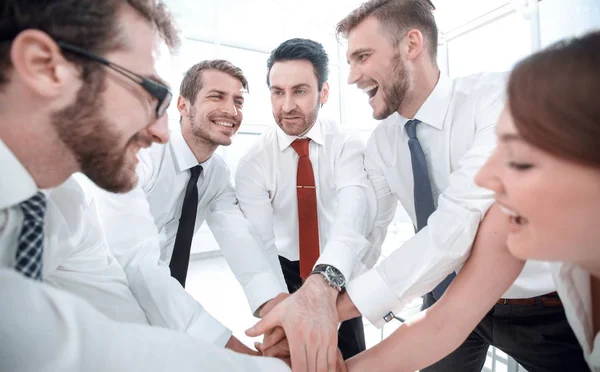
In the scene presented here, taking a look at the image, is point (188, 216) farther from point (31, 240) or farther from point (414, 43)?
point (414, 43)

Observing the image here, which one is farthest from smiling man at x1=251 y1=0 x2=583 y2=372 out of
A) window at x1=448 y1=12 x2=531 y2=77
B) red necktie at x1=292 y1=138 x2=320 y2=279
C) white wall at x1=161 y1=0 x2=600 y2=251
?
white wall at x1=161 y1=0 x2=600 y2=251

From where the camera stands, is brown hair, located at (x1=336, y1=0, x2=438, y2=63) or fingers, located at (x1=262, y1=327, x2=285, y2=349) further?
brown hair, located at (x1=336, y1=0, x2=438, y2=63)

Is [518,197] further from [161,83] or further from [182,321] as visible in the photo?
[182,321]

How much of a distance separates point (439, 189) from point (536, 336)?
656 mm

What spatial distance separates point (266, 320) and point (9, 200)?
0.75 m

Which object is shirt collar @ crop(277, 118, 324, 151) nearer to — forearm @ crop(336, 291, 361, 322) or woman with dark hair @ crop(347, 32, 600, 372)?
forearm @ crop(336, 291, 361, 322)

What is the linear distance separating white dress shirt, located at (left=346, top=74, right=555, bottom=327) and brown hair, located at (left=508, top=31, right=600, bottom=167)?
0.34 ft

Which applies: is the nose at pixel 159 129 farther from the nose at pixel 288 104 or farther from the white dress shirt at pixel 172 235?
the nose at pixel 288 104

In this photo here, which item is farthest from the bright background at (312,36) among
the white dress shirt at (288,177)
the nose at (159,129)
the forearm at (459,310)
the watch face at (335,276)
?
the nose at (159,129)

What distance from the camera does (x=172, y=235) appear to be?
6.49 feet

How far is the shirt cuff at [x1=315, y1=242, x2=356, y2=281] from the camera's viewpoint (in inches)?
48.6

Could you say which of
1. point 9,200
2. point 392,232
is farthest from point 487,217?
point 392,232

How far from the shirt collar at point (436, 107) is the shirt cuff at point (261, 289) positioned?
3.27 feet

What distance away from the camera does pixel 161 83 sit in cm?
86
